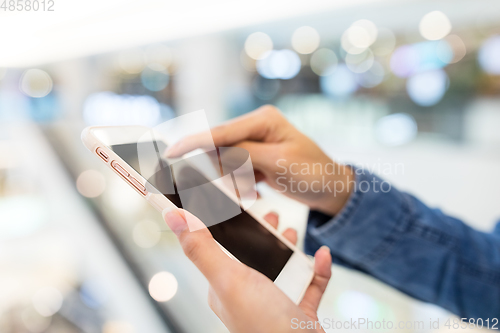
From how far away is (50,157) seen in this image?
0.57m

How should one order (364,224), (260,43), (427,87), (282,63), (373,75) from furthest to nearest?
(427,87)
(260,43)
(373,75)
(282,63)
(364,224)

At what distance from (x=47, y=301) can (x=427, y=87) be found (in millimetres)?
1888

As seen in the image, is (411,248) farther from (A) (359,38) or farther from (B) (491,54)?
(B) (491,54)

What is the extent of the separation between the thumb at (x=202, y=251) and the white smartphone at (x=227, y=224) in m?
0.03

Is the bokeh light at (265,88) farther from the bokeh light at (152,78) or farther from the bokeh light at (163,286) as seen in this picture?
the bokeh light at (163,286)

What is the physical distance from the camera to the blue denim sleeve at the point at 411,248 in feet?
1.36

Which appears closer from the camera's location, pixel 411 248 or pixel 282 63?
pixel 411 248

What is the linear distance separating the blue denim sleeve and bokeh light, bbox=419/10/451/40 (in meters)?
1.10

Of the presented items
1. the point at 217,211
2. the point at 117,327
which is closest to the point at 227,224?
the point at 217,211

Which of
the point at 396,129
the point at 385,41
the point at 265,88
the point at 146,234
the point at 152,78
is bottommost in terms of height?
the point at 396,129

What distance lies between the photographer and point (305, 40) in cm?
133

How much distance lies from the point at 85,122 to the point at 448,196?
1.22m

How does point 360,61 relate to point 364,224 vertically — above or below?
above

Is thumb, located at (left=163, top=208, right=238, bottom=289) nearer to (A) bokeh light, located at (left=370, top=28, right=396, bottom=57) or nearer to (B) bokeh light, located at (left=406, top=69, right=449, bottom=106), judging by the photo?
(A) bokeh light, located at (left=370, top=28, right=396, bottom=57)
